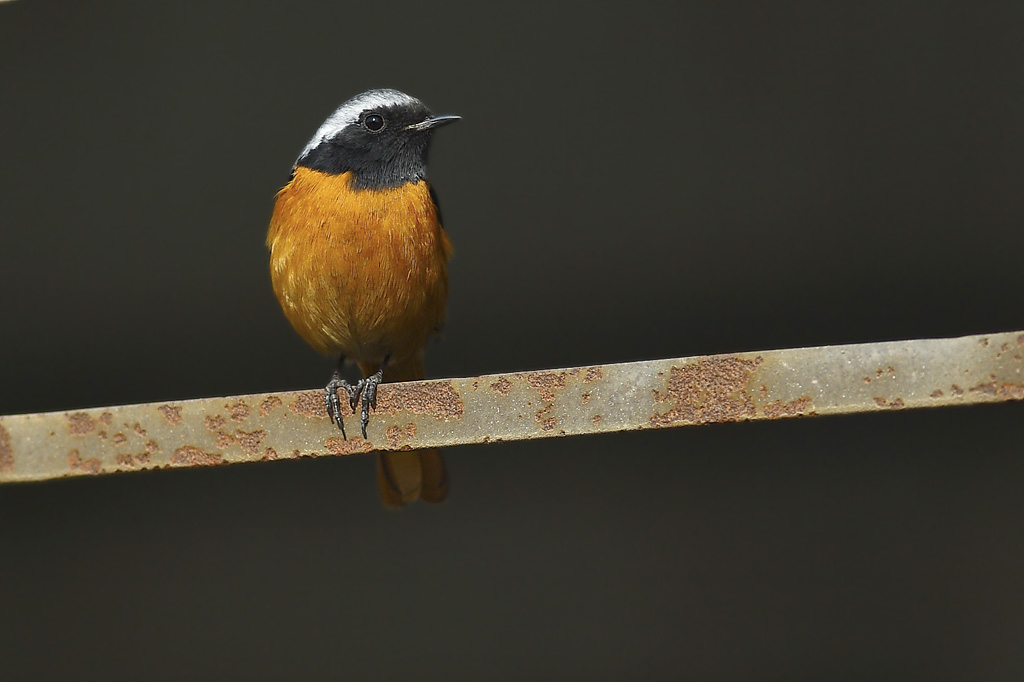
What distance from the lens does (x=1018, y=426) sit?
153 inches

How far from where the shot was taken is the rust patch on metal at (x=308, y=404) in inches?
80.9

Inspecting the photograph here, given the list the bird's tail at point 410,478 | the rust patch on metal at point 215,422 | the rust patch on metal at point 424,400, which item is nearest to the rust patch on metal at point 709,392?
the rust patch on metal at point 424,400

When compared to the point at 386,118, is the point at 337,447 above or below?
below

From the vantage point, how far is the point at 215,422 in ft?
6.88

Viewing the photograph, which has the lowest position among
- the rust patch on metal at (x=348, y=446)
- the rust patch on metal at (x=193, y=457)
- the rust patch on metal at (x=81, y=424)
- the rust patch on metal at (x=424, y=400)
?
the rust patch on metal at (x=193, y=457)

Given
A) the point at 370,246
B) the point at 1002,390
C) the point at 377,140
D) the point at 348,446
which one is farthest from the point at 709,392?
the point at 377,140

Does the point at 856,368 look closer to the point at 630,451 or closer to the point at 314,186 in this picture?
the point at 314,186

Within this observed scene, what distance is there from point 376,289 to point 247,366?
1.97 meters

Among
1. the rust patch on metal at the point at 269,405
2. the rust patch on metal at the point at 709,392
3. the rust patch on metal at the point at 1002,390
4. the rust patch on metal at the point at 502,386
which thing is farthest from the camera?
the rust patch on metal at the point at 269,405

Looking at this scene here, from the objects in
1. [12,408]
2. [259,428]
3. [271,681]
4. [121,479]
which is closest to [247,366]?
[121,479]

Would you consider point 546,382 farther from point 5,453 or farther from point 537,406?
point 5,453

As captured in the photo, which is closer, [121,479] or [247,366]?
[121,479]

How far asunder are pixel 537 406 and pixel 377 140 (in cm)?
183

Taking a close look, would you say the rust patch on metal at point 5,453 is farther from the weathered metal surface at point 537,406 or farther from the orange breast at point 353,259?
the orange breast at point 353,259
